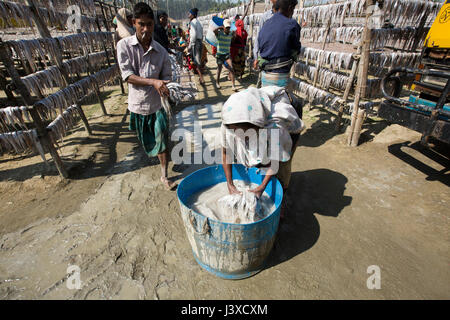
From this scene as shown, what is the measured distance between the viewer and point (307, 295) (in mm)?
1687

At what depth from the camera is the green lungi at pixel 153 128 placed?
2.60m

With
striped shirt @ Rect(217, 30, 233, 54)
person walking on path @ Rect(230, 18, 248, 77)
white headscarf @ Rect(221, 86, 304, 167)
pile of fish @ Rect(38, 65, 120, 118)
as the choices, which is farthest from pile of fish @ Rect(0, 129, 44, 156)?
person walking on path @ Rect(230, 18, 248, 77)

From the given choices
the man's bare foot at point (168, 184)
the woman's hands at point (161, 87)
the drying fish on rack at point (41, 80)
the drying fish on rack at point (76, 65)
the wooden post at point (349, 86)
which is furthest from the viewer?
the wooden post at point (349, 86)

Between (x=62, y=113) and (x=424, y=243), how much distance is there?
4439 mm

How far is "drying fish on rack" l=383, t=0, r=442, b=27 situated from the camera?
3.71 metres

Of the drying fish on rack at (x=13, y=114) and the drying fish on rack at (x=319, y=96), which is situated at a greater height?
the drying fish on rack at (x=13, y=114)

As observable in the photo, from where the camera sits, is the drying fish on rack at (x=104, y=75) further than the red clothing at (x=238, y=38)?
No

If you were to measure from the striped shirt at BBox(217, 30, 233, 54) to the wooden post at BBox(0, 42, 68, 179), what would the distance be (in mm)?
4815

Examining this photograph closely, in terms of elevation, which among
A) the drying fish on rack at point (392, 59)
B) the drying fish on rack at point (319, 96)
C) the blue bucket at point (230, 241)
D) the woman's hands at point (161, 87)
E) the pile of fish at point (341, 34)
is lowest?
the blue bucket at point (230, 241)

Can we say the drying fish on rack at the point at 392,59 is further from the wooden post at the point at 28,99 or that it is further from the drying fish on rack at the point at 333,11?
the wooden post at the point at 28,99

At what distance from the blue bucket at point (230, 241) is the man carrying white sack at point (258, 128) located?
272 millimetres

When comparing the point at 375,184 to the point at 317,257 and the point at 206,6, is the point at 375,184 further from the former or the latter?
the point at 206,6

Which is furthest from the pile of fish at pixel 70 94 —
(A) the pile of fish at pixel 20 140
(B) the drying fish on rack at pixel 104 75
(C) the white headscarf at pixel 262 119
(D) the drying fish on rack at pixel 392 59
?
(D) the drying fish on rack at pixel 392 59

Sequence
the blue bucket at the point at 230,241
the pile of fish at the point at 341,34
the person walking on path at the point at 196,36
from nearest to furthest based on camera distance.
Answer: the blue bucket at the point at 230,241, the pile of fish at the point at 341,34, the person walking on path at the point at 196,36
